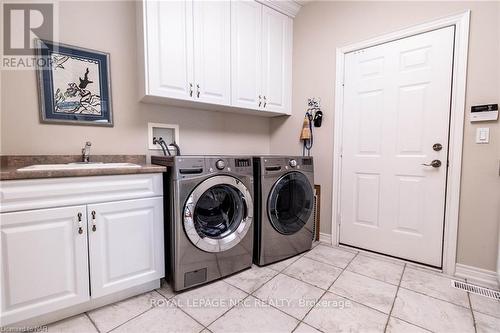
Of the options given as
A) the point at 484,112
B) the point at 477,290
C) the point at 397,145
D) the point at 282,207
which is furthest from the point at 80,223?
the point at 484,112

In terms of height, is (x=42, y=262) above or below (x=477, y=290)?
above

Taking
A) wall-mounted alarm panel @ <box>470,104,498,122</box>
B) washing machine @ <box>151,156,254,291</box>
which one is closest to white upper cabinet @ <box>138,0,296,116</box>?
washing machine @ <box>151,156,254,291</box>

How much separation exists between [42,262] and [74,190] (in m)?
0.39

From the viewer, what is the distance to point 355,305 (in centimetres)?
146

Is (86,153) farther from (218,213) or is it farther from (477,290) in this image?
(477,290)

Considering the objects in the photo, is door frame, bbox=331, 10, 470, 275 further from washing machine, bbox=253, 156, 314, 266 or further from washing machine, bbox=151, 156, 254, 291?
washing machine, bbox=151, 156, 254, 291

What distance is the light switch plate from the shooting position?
163 centimetres

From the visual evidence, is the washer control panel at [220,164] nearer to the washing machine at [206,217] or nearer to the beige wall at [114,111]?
the washing machine at [206,217]

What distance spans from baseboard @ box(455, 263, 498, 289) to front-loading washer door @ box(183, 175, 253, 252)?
1631 millimetres


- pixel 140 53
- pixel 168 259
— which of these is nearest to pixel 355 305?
pixel 168 259

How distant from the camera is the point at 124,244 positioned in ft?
4.73

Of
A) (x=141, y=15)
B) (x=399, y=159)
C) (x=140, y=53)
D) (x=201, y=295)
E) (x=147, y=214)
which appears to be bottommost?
(x=201, y=295)

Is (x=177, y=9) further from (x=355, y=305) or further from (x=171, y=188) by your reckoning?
(x=355, y=305)

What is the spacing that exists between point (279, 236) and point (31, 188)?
5.51 feet
